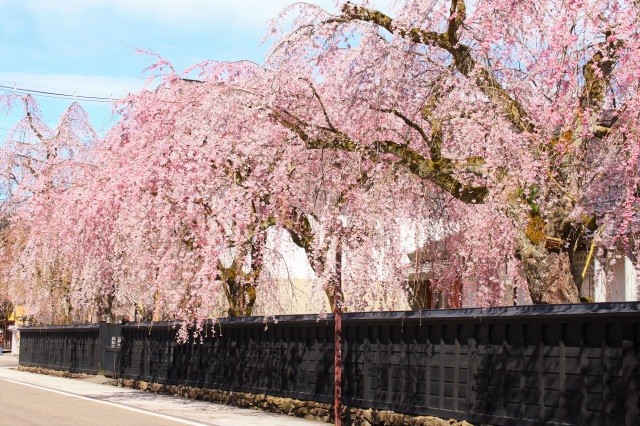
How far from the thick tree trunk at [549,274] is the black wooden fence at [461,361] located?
86cm

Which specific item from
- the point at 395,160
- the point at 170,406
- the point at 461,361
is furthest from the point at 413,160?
the point at 170,406

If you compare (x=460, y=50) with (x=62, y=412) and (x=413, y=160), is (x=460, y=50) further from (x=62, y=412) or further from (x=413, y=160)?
(x=62, y=412)

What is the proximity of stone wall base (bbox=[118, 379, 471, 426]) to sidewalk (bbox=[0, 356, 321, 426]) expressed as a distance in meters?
0.26

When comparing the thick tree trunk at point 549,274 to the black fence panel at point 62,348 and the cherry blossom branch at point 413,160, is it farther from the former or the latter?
the black fence panel at point 62,348

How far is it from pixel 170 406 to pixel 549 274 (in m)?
9.45

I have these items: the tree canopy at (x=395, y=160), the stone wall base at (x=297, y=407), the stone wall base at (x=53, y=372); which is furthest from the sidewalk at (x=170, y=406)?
the stone wall base at (x=53, y=372)

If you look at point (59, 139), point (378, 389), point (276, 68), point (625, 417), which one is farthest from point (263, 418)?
point (59, 139)

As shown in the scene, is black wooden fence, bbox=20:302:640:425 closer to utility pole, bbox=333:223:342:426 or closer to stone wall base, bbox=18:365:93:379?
utility pole, bbox=333:223:342:426

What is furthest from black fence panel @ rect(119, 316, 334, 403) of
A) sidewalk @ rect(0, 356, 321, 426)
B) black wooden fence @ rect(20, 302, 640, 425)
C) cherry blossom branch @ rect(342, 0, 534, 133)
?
cherry blossom branch @ rect(342, 0, 534, 133)

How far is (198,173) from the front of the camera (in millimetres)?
17812

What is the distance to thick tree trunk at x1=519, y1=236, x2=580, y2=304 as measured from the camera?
42.4 ft

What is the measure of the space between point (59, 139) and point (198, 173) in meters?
21.7

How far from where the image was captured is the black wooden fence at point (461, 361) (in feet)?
35.8

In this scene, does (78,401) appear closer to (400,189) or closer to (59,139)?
(400,189)
